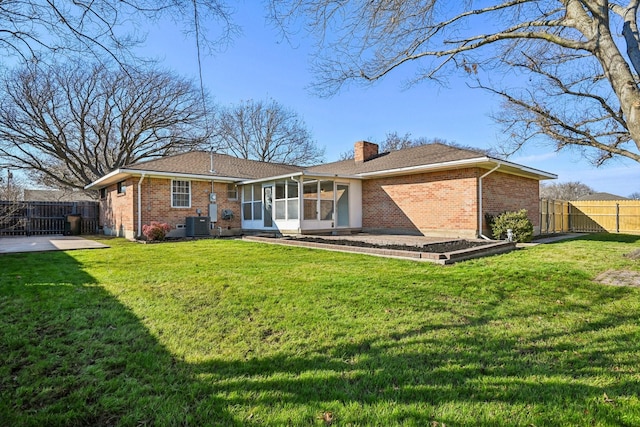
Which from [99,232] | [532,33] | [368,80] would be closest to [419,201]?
[368,80]

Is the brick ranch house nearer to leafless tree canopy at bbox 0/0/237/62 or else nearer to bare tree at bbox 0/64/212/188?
leafless tree canopy at bbox 0/0/237/62

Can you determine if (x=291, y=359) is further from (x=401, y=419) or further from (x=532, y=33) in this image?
(x=532, y=33)

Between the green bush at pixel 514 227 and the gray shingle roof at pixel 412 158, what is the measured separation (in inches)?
93.5

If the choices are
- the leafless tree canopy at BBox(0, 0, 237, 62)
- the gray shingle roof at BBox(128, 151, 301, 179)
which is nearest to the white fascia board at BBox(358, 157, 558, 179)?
the gray shingle roof at BBox(128, 151, 301, 179)

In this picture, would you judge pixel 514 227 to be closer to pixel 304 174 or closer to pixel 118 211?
pixel 304 174

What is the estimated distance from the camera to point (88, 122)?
77.0ft

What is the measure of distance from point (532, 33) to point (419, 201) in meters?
7.45

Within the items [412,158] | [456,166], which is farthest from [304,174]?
[456,166]

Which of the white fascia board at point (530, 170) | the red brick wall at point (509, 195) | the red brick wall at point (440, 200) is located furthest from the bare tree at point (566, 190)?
the red brick wall at point (440, 200)

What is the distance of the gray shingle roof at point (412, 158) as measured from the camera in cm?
1197

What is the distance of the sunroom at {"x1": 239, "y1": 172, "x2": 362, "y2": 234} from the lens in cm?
1346

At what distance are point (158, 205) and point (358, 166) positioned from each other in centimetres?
878

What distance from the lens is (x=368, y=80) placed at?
773 centimetres

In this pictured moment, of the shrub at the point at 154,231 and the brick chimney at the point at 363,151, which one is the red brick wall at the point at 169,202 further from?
the brick chimney at the point at 363,151
